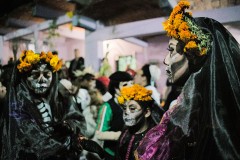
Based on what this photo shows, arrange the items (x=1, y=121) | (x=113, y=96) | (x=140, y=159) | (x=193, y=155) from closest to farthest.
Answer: (x=193, y=155), (x=140, y=159), (x=1, y=121), (x=113, y=96)

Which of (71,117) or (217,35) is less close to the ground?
(217,35)

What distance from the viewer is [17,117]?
3.46m

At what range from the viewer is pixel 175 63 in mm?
1928

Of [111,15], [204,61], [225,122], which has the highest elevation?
[111,15]

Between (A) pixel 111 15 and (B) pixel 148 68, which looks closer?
(B) pixel 148 68

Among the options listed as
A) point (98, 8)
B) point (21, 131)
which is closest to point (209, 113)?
point (21, 131)

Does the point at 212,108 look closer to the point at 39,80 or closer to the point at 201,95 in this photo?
the point at 201,95

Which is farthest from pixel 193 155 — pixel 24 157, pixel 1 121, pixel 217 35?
pixel 1 121

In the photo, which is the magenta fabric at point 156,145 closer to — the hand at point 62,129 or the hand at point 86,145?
the hand at point 86,145

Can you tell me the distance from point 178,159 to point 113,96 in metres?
2.95

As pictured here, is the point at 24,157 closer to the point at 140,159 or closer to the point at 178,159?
the point at 140,159

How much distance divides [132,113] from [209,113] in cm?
177

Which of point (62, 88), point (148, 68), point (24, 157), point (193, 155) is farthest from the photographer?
point (148, 68)

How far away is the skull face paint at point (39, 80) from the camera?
362cm
